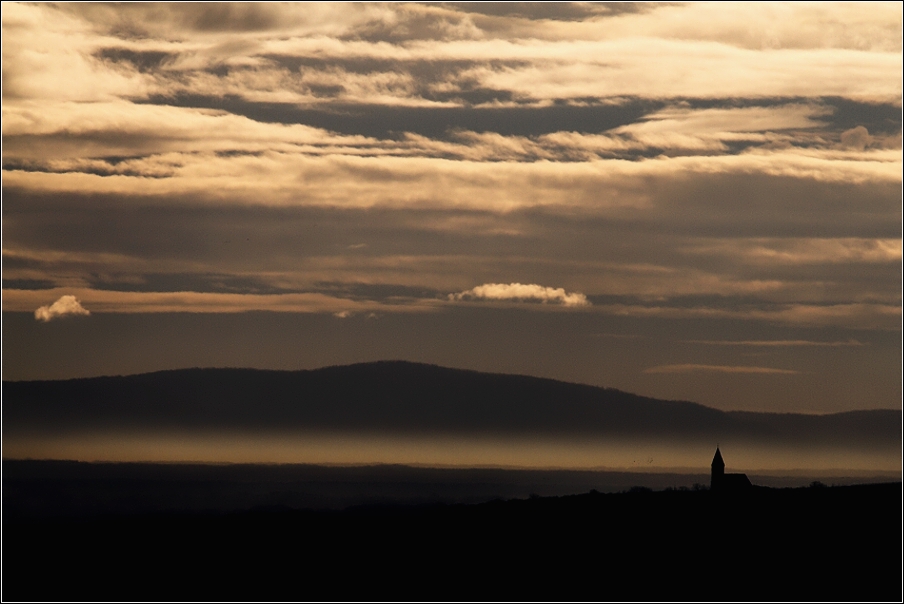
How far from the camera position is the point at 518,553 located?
265 ft

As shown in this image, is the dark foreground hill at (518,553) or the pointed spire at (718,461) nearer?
the dark foreground hill at (518,553)

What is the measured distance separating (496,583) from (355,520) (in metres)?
24.7

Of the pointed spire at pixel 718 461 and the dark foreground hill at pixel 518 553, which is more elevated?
the pointed spire at pixel 718 461

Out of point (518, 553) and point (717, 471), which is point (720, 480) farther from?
point (518, 553)

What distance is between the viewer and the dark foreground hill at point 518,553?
71688mm

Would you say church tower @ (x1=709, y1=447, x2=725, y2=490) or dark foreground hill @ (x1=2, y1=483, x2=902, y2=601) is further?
church tower @ (x1=709, y1=447, x2=725, y2=490)

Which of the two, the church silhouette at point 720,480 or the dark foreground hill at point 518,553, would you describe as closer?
the dark foreground hill at point 518,553

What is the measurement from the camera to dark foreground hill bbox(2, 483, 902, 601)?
235 feet

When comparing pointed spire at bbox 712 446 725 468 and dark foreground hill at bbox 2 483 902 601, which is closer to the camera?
dark foreground hill at bbox 2 483 902 601

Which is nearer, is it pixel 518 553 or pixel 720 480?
pixel 518 553

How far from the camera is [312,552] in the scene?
281ft

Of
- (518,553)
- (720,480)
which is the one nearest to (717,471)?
(720,480)

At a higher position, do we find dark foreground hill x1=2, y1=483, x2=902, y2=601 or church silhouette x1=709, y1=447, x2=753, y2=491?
church silhouette x1=709, y1=447, x2=753, y2=491

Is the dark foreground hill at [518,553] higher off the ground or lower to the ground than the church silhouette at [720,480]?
lower
